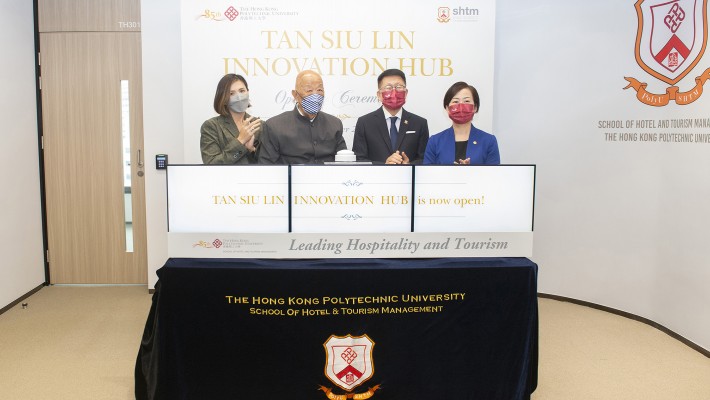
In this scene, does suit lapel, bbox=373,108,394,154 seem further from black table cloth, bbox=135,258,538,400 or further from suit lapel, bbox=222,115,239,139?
black table cloth, bbox=135,258,538,400

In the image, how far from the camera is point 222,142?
4.15 metres

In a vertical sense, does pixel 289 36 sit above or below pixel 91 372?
above

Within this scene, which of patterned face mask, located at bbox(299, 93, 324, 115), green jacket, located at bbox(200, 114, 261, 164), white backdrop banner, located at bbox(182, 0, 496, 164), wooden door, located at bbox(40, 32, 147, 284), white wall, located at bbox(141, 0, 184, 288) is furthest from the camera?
wooden door, located at bbox(40, 32, 147, 284)

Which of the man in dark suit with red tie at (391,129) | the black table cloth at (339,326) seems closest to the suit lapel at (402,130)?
the man in dark suit with red tie at (391,129)

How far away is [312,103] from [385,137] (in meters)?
0.79

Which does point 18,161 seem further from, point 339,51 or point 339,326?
point 339,326

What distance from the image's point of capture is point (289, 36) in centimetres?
446

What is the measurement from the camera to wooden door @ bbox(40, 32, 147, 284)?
511cm

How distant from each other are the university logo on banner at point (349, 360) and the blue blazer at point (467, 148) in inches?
76.0

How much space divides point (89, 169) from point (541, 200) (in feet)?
12.8

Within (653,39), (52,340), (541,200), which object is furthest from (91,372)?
(653,39)

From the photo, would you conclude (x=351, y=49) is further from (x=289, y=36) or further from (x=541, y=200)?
(x=541, y=200)

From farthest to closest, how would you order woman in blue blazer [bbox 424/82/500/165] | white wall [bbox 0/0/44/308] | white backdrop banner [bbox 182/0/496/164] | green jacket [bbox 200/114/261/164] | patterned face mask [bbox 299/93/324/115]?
white wall [bbox 0/0/44/308]
white backdrop banner [bbox 182/0/496/164]
woman in blue blazer [bbox 424/82/500/165]
green jacket [bbox 200/114/261/164]
patterned face mask [bbox 299/93/324/115]

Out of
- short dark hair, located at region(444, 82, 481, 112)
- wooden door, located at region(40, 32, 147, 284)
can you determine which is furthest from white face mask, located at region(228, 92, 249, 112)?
short dark hair, located at region(444, 82, 481, 112)
